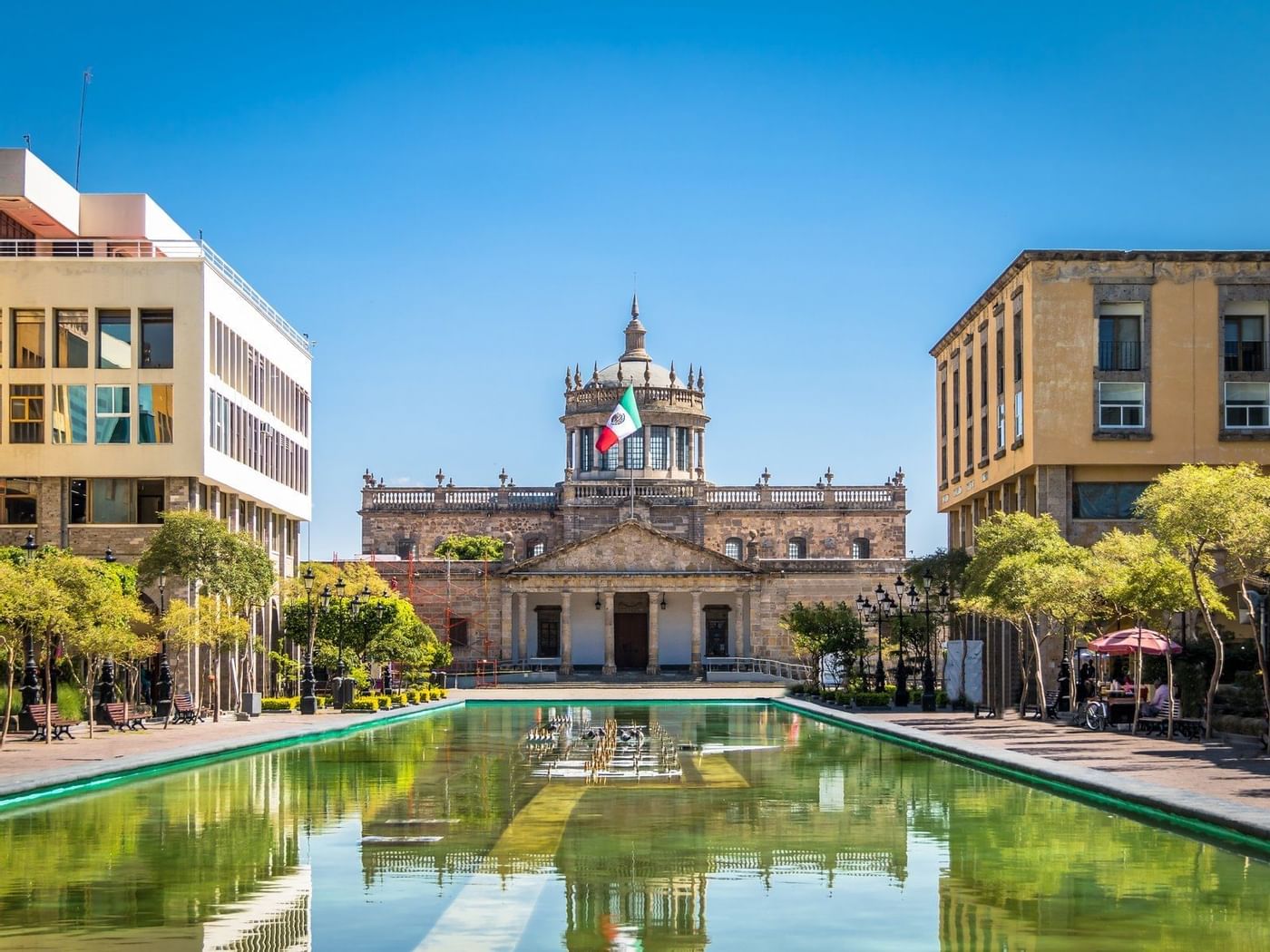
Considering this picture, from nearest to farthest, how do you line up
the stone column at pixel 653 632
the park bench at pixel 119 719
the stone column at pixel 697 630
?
the park bench at pixel 119 719
the stone column at pixel 653 632
the stone column at pixel 697 630

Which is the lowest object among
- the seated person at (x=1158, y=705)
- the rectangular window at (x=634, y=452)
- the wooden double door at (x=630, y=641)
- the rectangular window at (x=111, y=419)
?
the wooden double door at (x=630, y=641)

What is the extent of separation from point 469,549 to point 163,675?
1638 inches

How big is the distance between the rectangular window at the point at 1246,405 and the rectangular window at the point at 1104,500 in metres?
3.13

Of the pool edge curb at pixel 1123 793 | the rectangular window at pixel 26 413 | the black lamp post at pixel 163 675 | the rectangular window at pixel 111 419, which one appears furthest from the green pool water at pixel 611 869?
the rectangular window at pixel 26 413

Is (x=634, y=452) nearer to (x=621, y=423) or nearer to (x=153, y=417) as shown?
(x=621, y=423)

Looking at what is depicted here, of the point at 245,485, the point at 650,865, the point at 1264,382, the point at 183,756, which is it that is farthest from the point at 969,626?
the point at 650,865

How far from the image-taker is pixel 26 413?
47.8m

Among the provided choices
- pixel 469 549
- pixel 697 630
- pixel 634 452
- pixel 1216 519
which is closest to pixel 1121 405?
pixel 1216 519

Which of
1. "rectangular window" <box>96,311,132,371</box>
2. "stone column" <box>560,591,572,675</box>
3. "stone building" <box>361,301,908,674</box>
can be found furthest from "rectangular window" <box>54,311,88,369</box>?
"stone column" <box>560,591,572,675</box>

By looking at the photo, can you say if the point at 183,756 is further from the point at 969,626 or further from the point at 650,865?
the point at 969,626

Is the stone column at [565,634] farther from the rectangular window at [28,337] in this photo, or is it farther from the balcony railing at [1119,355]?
the balcony railing at [1119,355]

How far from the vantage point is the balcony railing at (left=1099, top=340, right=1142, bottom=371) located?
4788 cm

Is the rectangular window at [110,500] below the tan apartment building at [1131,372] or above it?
below

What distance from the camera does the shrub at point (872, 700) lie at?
5078cm
